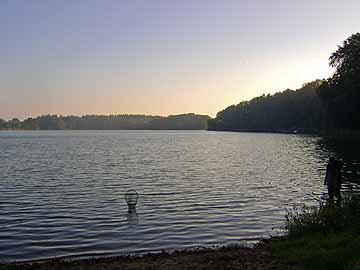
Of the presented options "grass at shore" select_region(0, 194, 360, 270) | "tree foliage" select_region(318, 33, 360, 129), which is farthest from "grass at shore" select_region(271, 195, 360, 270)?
"tree foliage" select_region(318, 33, 360, 129)

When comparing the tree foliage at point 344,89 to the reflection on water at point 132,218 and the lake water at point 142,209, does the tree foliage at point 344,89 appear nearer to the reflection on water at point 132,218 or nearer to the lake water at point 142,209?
the lake water at point 142,209

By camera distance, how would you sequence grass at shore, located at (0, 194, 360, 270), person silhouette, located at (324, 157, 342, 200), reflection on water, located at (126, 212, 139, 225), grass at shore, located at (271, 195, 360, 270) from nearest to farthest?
1. grass at shore, located at (271, 195, 360, 270)
2. grass at shore, located at (0, 194, 360, 270)
3. reflection on water, located at (126, 212, 139, 225)
4. person silhouette, located at (324, 157, 342, 200)

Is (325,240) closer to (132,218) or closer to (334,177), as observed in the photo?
(334,177)

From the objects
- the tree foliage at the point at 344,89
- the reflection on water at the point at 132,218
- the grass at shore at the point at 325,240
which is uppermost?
the tree foliage at the point at 344,89

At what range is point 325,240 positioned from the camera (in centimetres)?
1307

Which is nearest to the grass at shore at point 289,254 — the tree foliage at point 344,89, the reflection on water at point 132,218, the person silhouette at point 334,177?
the reflection on water at point 132,218

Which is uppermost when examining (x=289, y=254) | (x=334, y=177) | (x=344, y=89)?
(x=344, y=89)

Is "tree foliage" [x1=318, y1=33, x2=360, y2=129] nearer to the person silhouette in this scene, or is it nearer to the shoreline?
the person silhouette

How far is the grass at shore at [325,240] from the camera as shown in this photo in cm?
1087

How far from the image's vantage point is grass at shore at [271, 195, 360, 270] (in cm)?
1087

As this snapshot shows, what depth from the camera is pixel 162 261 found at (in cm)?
1313

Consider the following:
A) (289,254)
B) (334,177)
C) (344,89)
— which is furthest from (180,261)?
(344,89)

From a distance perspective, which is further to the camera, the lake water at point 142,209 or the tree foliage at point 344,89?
the tree foliage at point 344,89

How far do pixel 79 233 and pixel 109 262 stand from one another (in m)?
5.15
